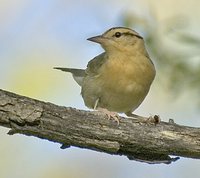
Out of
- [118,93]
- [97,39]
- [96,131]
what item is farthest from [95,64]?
[96,131]

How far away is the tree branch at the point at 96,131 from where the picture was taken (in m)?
3.16

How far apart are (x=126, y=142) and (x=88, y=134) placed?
25 centimetres

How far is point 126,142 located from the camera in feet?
11.2

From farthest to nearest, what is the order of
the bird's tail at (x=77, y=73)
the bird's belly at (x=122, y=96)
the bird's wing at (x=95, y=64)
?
the bird's tail at (x=77, y=73)
the bird's wing at (x=95, y=64)
the bird's belly at (x=122, y=96)

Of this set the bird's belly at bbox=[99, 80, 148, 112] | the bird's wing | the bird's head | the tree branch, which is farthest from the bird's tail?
the tree branch

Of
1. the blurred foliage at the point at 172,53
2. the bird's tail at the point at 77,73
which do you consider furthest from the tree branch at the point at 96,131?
the bird's tail at the point at 77,73

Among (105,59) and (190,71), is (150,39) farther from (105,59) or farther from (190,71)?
(105,59)

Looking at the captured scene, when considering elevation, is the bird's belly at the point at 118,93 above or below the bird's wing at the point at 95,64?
below

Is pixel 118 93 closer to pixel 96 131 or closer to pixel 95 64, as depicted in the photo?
pixel 95 64

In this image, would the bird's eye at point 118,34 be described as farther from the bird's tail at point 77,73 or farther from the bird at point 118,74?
the bird's tail at point 77,73

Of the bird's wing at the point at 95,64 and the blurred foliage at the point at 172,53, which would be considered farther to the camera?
the bird's wing at the point at 95,64

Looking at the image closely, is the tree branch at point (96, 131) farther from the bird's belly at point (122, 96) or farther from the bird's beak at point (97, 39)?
the bird's beak at point (97, 39)

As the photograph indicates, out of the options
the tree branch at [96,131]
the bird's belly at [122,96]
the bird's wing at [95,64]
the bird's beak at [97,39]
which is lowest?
the tree branch at [96,131]

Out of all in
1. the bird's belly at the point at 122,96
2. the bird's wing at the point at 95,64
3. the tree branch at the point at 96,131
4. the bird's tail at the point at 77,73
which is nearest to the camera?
the tree branch at the point at 96,131
